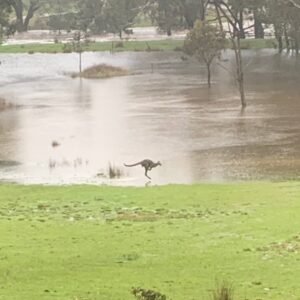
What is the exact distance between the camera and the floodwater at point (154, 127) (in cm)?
2684

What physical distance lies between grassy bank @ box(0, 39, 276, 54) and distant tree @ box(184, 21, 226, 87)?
107 feet

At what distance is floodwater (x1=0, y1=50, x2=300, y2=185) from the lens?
26844 mm

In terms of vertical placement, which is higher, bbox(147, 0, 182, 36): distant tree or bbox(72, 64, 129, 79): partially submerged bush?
bbox(147, 0, 182, 36): distant tree

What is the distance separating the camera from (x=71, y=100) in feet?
168

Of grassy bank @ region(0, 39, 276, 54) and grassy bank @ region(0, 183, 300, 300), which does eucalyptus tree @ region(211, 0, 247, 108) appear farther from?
grassy bank @ region(0, 183, 300, 300)

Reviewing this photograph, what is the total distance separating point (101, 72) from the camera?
232ft

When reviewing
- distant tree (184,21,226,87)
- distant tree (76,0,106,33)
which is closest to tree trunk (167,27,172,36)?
distant tree (76,0,106,33)

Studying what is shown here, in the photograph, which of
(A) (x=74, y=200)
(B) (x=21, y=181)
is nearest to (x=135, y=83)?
(B) (x=21, y=181)

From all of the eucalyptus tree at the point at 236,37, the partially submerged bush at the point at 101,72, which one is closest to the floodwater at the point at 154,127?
the eucalyptus tree at the point at 236,37

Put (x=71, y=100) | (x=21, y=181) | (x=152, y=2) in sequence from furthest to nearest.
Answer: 1. (x=152, y=2)
2. (x=71, y=100)
3. (x=21, y=181)

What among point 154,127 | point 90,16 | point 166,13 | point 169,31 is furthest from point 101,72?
point 90,16

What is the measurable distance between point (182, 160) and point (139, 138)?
6.06 metres

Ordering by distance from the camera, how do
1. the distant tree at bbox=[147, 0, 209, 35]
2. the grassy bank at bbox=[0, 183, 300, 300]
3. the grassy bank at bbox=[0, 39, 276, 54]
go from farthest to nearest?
the distant tree at bbox=[147, 0, 209, 35] < the grassy bank at bbox=[0, 39, 276, 54] < the grassy bank at bbox=[0, 183, 300, 300]

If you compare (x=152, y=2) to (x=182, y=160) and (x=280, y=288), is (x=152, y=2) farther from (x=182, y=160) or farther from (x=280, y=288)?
(x=280, y=288)
